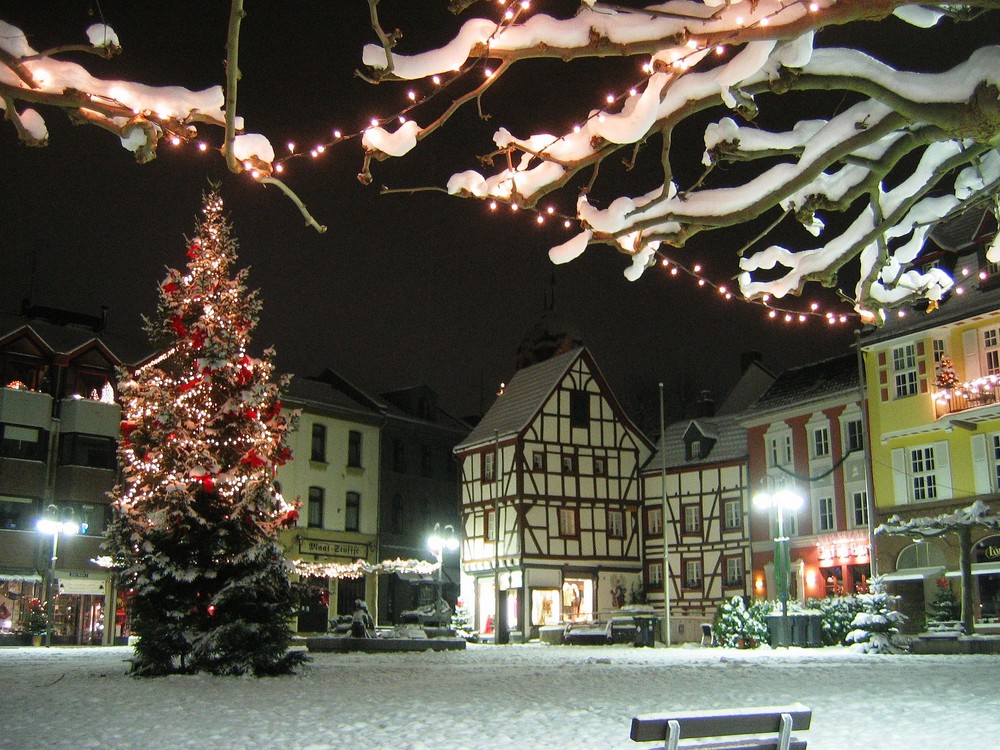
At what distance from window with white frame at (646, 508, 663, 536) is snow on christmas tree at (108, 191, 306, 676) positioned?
29.6 metres

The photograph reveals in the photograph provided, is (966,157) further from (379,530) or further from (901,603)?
(379,530)

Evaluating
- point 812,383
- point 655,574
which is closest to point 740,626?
point 812,383

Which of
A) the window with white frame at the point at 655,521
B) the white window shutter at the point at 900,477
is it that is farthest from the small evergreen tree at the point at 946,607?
the window with white frame at the point at 655,521

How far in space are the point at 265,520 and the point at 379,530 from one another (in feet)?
104

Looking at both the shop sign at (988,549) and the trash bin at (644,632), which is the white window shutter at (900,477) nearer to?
the shop sign at (988,549)

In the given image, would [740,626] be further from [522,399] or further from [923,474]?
[522,399]

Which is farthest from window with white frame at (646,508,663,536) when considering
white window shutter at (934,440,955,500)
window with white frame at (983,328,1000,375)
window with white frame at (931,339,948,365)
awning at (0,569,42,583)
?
awning at (0,569,42,583)

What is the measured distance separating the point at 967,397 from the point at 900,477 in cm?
396

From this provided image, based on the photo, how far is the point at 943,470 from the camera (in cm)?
3216

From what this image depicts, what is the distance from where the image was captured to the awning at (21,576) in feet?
120

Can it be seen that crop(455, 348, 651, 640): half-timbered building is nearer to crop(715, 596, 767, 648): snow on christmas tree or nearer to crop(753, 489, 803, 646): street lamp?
crop(715, 596, 767, 648): snow on christmas tree

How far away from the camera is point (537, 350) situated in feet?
203

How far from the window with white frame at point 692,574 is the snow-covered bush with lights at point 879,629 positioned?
18253 millimetres

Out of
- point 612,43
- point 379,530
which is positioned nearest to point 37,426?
point 379,530
